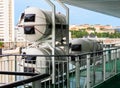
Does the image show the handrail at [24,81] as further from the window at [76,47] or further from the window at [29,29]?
the window at [76,47]

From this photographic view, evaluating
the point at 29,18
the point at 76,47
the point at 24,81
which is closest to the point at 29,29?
the point at 29,18

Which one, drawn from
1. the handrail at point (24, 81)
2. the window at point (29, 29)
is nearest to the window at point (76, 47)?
the window at point (29, 29)

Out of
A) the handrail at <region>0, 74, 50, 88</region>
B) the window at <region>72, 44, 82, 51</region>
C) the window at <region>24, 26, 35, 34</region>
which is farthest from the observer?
the window at <region>72, 44, 82, 51</region>

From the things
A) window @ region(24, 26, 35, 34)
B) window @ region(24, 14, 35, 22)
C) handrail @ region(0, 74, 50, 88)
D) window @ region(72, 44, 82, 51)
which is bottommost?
window @ region(72, 44, 82, 51)

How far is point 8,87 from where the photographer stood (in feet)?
3.25

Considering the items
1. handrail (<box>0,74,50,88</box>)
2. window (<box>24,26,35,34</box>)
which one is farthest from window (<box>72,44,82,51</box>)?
handrail (<box>0,74,50,88</box>)

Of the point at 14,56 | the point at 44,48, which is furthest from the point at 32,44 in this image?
the point at 14,56

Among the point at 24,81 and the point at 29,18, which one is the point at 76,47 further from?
the point at 24,81

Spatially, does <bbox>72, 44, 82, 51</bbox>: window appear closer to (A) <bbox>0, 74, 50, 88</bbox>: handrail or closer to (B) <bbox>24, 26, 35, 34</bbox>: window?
(B) <bbox>24, 26, 35, 34</bbox>: window

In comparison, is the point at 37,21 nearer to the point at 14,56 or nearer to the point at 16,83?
the point at 14,56

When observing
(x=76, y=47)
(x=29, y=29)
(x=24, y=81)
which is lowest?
(x=76, y=47)

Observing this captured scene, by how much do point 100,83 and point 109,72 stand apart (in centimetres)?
101

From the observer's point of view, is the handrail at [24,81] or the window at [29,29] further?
the window at [29,29]

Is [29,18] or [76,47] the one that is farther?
[76,47]
